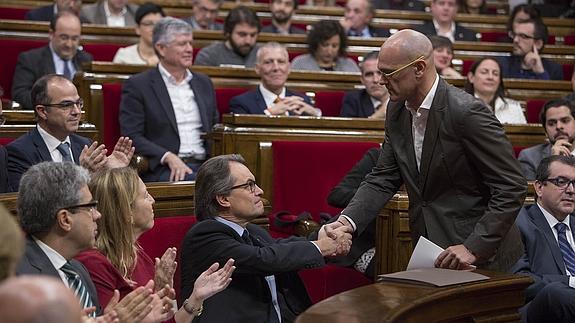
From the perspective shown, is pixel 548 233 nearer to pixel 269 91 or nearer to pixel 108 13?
pixel 269 91

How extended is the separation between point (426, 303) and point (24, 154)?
149 centimetres

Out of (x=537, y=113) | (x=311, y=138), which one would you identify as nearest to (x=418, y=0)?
(x=537, y=113)

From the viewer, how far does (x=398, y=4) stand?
21.8ft

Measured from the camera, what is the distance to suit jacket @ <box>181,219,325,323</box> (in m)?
2.40

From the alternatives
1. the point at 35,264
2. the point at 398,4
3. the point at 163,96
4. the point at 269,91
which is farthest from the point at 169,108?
the point at 398,4

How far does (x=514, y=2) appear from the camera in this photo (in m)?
6.84

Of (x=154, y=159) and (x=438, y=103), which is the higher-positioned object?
(x=438, y=103)

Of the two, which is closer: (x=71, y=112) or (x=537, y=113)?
(x=71, y=112)

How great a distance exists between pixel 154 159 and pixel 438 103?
5.45 feet

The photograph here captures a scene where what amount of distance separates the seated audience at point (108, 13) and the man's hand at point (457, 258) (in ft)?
11.3

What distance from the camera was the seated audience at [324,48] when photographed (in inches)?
188

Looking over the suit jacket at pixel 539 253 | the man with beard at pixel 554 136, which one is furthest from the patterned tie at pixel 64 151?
the man with beard at pixel 554 136

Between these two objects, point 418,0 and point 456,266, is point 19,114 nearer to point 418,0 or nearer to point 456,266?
point 456,266

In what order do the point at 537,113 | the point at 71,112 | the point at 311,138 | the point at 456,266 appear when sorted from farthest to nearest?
Answer: the point at 537,113
the point at 311,138
the point at 71,112
the point at 456,266
